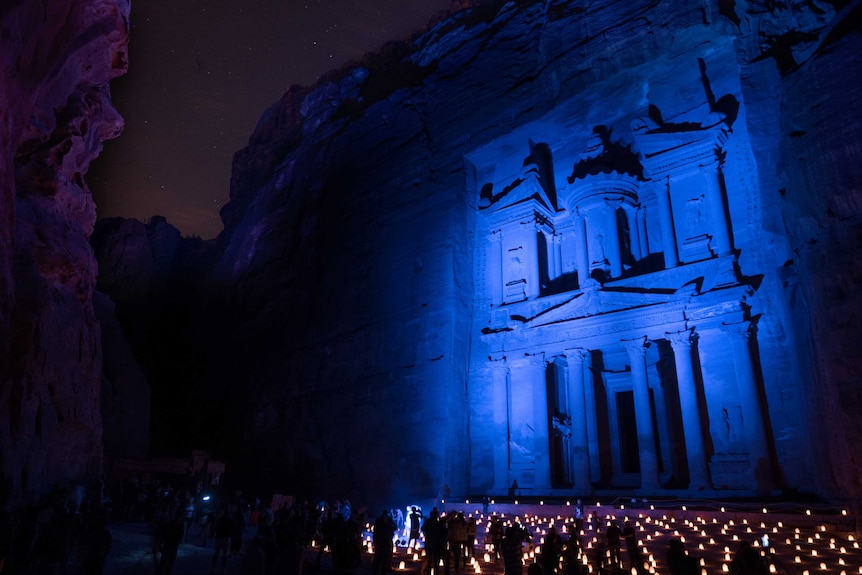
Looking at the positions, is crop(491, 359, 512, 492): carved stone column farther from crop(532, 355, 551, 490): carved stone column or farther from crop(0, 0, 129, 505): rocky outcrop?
crop(0, 0, 129, 505): rocky outcrop

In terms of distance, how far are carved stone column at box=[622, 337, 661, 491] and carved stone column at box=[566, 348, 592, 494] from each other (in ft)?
6.80

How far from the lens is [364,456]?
89.6 feet

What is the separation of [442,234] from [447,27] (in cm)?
1717

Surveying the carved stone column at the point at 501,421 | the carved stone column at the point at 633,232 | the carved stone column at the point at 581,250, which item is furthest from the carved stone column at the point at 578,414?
the carved stone column at the point at 633,232

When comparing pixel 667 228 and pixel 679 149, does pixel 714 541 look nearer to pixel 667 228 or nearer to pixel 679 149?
pixel 667 228

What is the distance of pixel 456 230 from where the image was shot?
29500 millimetres

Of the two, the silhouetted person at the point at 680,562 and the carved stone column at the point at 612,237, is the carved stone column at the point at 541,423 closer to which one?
the carved stone column at the point at 612,237

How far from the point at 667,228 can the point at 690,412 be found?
822 centimetres

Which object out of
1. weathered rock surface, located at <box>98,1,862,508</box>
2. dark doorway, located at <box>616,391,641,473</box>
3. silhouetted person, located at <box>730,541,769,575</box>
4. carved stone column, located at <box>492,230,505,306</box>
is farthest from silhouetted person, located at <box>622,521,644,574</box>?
carved stone column, located at <box>492,230,505,306</box>

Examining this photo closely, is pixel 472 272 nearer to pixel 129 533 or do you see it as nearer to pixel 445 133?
pixel 445 133

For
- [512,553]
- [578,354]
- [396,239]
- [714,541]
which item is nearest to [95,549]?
[512,553]

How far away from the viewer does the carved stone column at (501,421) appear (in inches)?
1001

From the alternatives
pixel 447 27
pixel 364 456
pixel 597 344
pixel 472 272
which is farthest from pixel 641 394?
pixel 447 27

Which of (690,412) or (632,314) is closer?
(690,412)
